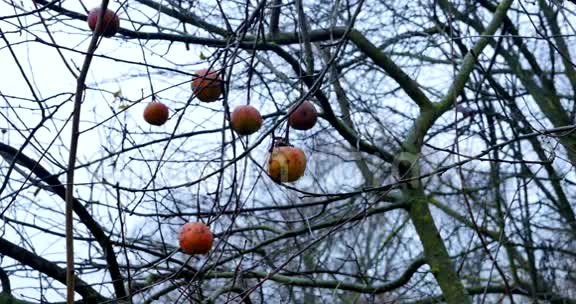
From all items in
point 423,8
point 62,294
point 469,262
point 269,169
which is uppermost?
point 423,8

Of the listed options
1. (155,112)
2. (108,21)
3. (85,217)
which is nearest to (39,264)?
(85,217)

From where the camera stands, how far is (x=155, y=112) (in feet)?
8.39

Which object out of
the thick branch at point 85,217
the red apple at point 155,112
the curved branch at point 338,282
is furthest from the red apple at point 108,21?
the curved branch at point 338,282

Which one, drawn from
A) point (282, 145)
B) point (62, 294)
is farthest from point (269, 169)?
point (62, 294)

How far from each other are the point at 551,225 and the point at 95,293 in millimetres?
4157

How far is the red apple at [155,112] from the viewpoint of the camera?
2559mm

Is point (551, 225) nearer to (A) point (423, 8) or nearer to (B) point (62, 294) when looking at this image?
(A) point (423, 8)

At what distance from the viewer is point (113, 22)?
92.4 inches

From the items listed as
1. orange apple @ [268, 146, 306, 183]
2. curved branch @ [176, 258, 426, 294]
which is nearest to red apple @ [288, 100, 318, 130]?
orange apple @ [268, 146, 306, 183]

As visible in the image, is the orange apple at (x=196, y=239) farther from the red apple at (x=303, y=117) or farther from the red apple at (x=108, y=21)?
the red apple at (x=108, y=21)

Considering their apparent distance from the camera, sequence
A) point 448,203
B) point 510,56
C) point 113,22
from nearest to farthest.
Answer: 1. point 113,22
2. point 510,56
3. point 448,203

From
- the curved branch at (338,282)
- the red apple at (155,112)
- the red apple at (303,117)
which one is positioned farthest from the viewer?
the curved branch at (338,282)

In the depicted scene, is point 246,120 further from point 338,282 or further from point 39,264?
point 338,282

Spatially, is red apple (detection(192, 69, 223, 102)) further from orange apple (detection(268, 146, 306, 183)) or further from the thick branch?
the thick branch
